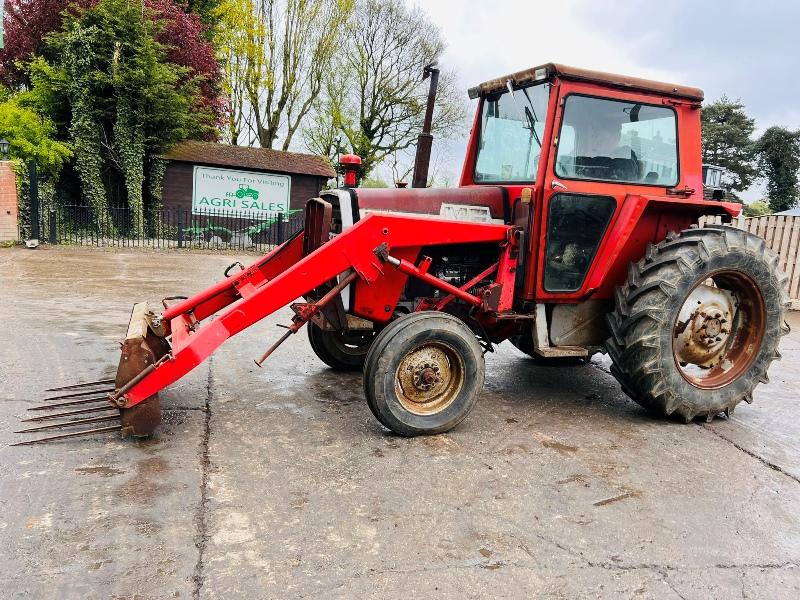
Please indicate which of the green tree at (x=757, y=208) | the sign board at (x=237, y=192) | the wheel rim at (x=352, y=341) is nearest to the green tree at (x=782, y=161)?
the green tree at (x=757, y=208)

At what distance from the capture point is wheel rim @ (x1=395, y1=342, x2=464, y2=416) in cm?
376

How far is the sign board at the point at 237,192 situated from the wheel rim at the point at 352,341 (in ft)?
47.7

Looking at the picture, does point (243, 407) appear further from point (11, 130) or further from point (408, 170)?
point (408, 170)

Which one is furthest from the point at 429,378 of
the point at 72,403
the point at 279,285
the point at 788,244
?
the point at 788,244

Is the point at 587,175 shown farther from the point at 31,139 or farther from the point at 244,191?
the point at 244,191

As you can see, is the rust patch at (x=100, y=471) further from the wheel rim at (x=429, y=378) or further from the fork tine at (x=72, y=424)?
the wheel rim at (x=429, y=378)

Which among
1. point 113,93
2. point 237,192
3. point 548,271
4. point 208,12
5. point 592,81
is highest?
point 208,12

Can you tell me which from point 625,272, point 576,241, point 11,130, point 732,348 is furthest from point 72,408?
point 11,130

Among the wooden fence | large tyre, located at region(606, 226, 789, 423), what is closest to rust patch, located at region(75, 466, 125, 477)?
large tyre, located at region(606, 226, 789, 423)

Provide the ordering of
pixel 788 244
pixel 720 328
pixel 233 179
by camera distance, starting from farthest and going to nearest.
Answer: pixel 233 179, pixel 788 244, pixel 720 328

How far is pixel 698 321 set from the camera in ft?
14.3

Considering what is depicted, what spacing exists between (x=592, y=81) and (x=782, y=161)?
30167 mm

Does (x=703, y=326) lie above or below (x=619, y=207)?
below

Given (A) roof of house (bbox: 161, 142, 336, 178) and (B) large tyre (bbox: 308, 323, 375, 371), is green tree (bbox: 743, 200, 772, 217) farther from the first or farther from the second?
(B) large tyre (bbox: 308, 323, 375, 371)
